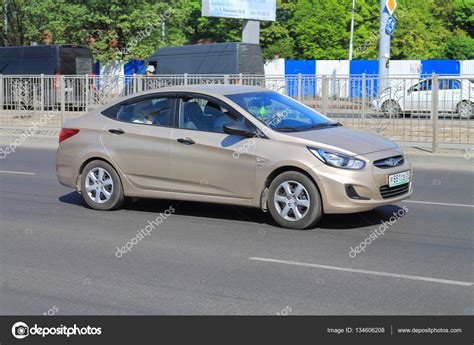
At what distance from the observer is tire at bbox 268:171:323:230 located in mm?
8570

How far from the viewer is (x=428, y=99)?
50.7 ft

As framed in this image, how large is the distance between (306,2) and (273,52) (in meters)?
4.14

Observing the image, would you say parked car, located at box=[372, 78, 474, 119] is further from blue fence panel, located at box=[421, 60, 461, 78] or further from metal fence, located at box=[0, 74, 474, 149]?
blue fence panel, located at box=[421, 60, 461, 78]

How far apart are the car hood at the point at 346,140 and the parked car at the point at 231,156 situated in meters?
0.01

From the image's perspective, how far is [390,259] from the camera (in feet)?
24.5

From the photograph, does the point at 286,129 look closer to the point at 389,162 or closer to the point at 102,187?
the point at 389,162

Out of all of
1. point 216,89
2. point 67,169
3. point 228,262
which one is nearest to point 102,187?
point 67,169

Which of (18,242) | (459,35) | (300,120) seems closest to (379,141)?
(300,120)

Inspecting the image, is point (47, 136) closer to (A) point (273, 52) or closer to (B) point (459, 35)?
(A) point (273, 52)

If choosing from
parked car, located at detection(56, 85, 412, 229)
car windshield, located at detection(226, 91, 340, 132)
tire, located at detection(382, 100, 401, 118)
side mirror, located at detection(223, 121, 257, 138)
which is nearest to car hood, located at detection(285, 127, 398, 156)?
parked car, located at detection(56, 85, 412, 229)
